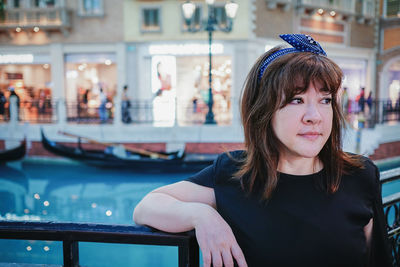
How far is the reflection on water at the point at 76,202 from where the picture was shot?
360cm

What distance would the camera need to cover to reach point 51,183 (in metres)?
6.26

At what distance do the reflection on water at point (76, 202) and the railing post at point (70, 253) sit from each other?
292 cm

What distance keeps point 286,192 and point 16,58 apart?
10.6 meters

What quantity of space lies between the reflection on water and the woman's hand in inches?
121

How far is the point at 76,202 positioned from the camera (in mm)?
5336

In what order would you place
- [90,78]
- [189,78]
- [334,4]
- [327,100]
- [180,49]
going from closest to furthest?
[327,100]
[180,49]
[189,78]
[90,78]
[334,4]

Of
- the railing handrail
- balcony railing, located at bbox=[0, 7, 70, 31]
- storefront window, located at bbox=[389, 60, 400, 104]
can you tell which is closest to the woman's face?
the railing handrail

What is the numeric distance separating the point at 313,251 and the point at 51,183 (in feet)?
20.5

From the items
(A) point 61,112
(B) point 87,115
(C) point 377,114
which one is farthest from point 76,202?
(C) point 377,114

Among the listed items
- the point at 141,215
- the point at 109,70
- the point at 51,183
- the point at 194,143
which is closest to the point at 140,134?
the point at 194,143

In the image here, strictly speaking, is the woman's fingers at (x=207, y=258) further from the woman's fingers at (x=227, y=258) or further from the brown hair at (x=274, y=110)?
the brown hair at (x=274, y=110)

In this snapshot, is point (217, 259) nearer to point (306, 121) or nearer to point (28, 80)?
point (306, 121)

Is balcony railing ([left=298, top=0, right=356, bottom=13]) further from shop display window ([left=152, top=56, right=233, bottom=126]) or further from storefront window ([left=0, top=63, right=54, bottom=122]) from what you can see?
storefront window ([left=0, top=63, right=54, bottom=122])

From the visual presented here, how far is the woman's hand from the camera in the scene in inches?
25.7
